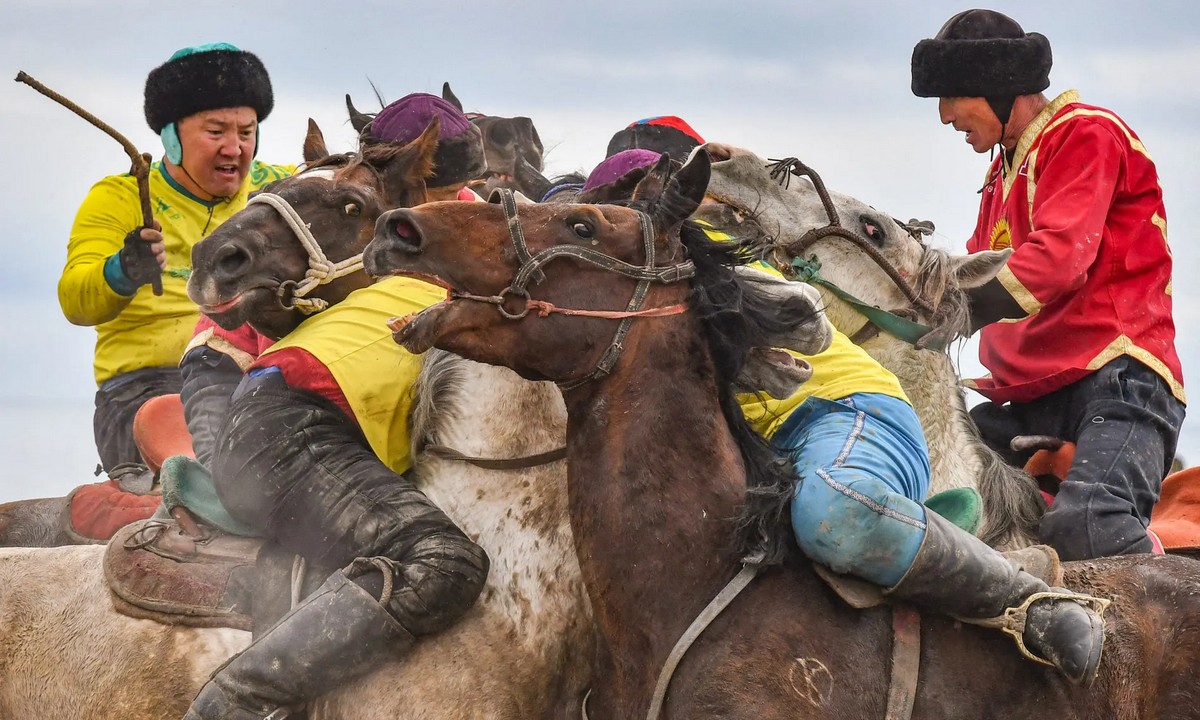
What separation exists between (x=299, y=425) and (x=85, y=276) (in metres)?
2.75

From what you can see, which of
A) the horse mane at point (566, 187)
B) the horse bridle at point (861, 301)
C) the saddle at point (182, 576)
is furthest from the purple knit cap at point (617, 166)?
the saddle at point (182, 576)

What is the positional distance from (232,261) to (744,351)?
1.60m

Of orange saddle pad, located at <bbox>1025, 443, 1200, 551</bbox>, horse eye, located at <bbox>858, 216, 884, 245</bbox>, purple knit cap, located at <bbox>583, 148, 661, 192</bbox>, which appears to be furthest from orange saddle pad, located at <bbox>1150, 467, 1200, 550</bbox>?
purple knit cap, located at <bbox>583, 148, 661, 192</bbox>

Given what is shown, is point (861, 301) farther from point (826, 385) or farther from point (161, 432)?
point (161, 432)

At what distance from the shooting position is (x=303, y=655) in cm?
396

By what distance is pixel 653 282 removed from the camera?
151 inches

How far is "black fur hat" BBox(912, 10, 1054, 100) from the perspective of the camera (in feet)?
18.5

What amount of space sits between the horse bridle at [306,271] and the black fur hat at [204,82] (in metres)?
1.88

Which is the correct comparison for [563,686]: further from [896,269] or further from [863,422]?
[896,269]

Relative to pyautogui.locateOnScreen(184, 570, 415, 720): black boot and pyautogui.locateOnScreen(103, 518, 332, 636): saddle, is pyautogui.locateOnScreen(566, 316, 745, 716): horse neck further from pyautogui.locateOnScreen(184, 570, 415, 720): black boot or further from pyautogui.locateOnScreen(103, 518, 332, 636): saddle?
pyautogui.locateOnScreen(103, 518, 332, 636): saddle

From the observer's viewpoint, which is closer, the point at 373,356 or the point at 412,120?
the point at 373,356

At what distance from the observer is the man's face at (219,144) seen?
20.6 feet

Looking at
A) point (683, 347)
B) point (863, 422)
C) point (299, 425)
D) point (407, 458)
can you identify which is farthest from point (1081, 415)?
point (299, 425)

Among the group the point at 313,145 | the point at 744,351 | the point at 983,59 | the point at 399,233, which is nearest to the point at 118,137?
the point at 313,145
